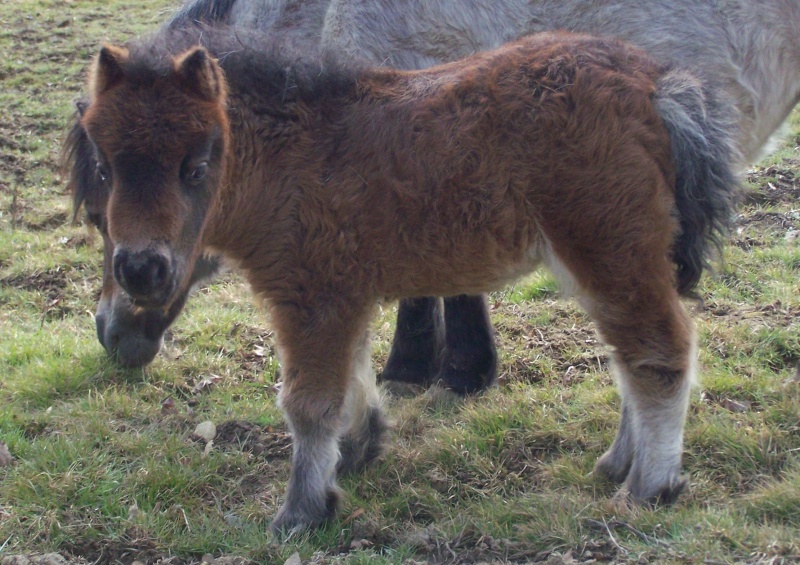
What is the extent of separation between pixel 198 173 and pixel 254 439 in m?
1.68

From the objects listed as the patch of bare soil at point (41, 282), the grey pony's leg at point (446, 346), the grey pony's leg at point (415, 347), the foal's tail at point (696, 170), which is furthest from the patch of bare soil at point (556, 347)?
the patch of bare soil at point (41, 282)

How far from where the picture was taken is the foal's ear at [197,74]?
3.31m

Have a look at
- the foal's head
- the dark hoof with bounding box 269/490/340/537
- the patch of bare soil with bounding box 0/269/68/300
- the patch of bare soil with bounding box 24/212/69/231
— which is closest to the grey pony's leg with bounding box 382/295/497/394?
the dark hoof with bounding box 269/490/340/537

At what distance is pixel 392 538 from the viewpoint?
3498 millimetres

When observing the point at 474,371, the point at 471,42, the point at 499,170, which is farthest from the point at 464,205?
the point at 471,42

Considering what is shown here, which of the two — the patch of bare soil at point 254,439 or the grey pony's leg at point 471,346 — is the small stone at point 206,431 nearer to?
the patch of bare soil at point 254,439

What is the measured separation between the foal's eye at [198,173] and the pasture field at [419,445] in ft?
4.69

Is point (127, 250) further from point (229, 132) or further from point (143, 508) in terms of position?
point (143, 508)

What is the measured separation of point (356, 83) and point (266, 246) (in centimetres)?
87

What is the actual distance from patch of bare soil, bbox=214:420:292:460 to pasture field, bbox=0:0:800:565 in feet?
0.04

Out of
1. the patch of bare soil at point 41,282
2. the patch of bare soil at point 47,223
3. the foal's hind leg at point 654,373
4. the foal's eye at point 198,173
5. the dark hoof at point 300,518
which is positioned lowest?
the patch of bare soil at point 47,223

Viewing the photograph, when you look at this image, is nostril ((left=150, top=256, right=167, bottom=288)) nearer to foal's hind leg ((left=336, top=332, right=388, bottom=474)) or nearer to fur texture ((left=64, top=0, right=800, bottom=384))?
foal's hind leg ((left=336, top=332, right=388, bottom=474))

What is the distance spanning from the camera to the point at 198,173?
337 cm

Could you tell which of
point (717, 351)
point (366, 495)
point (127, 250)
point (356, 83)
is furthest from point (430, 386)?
point (127, 250)
